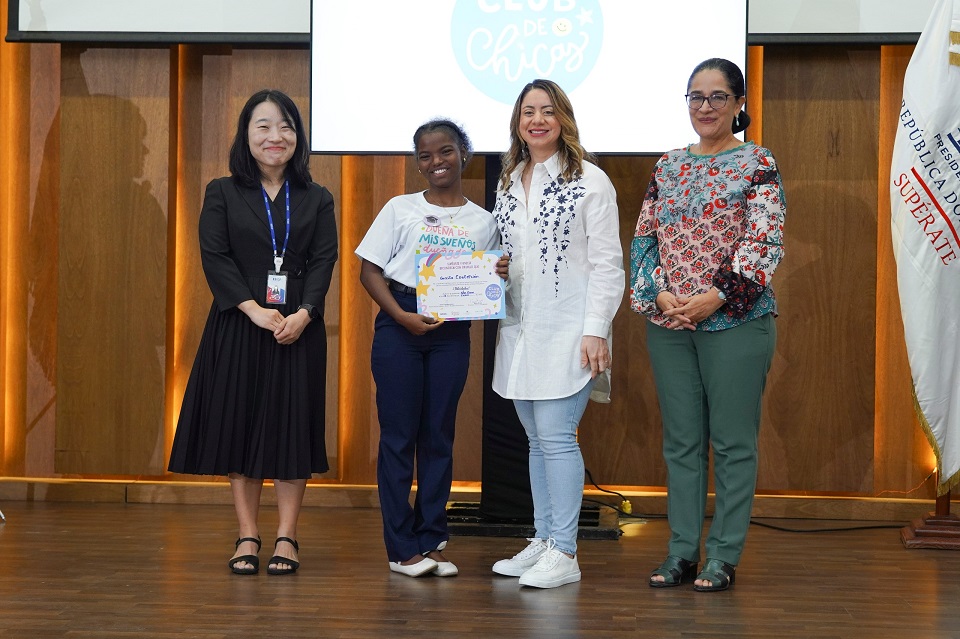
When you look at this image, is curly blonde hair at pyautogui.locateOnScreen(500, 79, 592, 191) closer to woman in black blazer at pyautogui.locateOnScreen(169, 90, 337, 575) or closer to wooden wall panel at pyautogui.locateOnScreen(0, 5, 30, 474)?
woman in black blazer at pyautogui.locateOnScreen(169, 90, 337, 575)

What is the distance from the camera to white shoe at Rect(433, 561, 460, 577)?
10.7 ft

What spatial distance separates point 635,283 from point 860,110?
198cm

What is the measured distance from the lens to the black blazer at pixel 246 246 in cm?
328

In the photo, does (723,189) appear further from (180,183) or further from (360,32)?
(180,183)

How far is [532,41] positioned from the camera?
424cm

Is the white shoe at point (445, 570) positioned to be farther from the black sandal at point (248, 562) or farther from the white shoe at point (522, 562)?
the black sandal at point (248, 562)

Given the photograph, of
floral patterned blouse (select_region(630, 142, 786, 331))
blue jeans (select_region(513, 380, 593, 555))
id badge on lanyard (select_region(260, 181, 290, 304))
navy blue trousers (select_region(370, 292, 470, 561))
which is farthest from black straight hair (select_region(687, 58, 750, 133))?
id badge on lanyard (select_region(260, 181, 290, 304))

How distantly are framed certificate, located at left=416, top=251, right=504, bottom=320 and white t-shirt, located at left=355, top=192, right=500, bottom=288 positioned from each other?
0.25ft

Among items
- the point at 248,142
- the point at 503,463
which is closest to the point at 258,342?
the point at 248,142

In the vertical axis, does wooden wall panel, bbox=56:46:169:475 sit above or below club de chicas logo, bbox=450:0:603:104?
below

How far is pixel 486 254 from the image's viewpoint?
10.4 ft

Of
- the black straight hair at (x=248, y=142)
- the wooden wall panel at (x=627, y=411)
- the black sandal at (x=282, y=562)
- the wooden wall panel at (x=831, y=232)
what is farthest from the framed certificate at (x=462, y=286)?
the wooden wall panel at (x=831, y=232)

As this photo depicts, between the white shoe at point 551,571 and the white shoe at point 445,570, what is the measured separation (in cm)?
25

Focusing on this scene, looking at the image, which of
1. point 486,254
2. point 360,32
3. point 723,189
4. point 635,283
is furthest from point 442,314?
point 360,32
